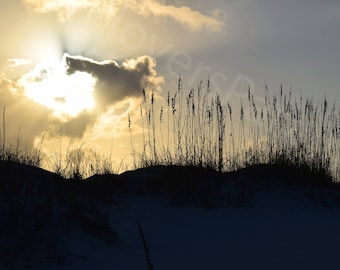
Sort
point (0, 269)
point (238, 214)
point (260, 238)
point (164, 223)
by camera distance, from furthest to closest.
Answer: point (238, 214), point (164, 223), point (260, 238), point (0, 269)

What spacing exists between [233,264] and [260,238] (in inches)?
31.6

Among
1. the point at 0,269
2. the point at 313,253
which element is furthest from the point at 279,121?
the point at 0,269

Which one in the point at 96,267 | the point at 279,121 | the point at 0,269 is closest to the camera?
the point at 0,269

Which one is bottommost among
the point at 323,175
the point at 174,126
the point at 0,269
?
the point at 0,269

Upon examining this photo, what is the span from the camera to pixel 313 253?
10.1ft

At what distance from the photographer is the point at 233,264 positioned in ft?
9.49

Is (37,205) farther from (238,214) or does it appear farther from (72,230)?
(238,214)

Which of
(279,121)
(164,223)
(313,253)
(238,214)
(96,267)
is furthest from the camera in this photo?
(279,121)

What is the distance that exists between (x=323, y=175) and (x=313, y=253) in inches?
125

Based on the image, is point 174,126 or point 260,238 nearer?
point 260,238

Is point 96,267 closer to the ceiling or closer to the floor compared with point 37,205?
closer to the floor

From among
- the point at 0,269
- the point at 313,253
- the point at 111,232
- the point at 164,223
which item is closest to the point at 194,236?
the point at 164,223

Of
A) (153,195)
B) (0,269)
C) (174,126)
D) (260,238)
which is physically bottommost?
(0,269)

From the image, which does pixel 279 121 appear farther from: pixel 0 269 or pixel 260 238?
pixel 0 269
